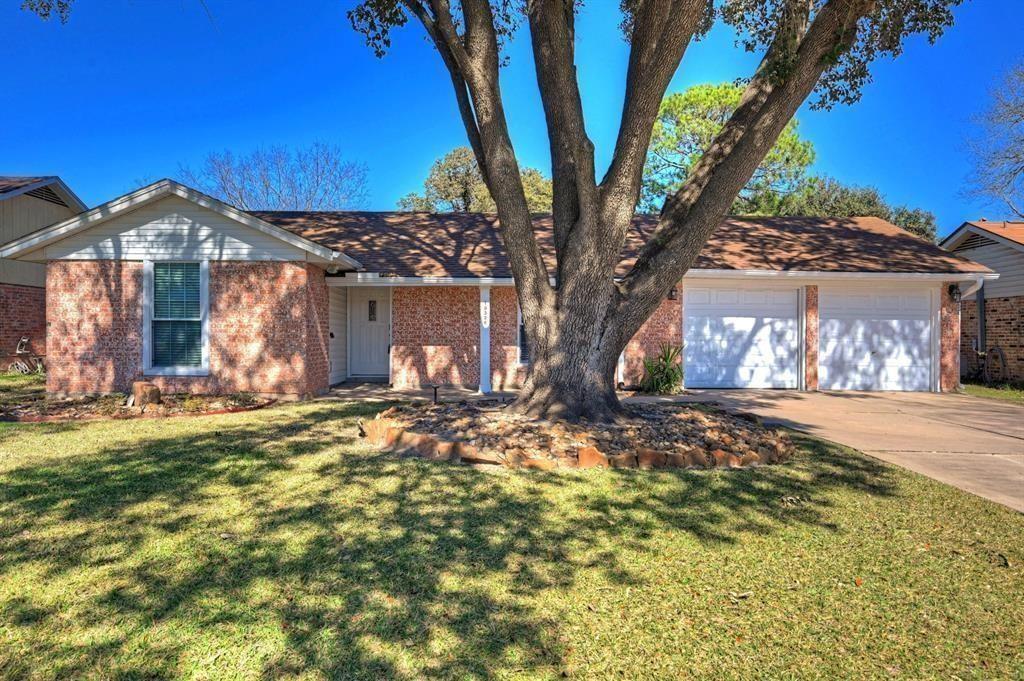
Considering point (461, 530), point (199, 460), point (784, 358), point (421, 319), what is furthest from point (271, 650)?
point (784, 358)

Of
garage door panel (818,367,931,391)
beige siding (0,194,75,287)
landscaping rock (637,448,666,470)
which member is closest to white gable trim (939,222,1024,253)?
garage door panel (818,367,931,391)

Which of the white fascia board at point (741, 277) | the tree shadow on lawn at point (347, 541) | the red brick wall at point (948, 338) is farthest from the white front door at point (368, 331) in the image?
the red brick wall at point (948, 338)

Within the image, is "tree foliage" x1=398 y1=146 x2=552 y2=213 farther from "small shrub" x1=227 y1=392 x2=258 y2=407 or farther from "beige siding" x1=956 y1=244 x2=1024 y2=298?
"small shrub" x1=227 y1=392 x2=258 y2=407

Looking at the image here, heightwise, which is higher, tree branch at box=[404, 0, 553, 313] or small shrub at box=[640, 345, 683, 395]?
tree branch at box=[404, 0, 553, 313]

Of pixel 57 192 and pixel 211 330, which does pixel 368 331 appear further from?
pixel 57 192

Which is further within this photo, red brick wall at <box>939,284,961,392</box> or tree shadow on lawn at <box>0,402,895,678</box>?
red brick wall at <box>939,284,961,392</box>

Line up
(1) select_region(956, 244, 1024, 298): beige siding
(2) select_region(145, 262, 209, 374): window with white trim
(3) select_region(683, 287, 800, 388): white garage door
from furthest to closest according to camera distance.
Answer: (1) select_region(956, 244, 1024, 298): beige siding < (3) select_region(683, 287, 800, 388): white garage door < (2) select_region(145, 262, 209, 374): window with white trim

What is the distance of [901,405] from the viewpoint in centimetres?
998

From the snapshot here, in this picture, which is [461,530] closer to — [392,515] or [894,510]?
[392,515]

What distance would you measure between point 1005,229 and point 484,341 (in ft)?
52.8

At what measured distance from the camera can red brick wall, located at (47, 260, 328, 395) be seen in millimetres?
9906

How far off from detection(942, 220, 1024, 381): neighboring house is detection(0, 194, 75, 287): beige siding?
25.0 m

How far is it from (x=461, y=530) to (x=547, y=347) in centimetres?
292

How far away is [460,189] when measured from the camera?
3112 centimetres
